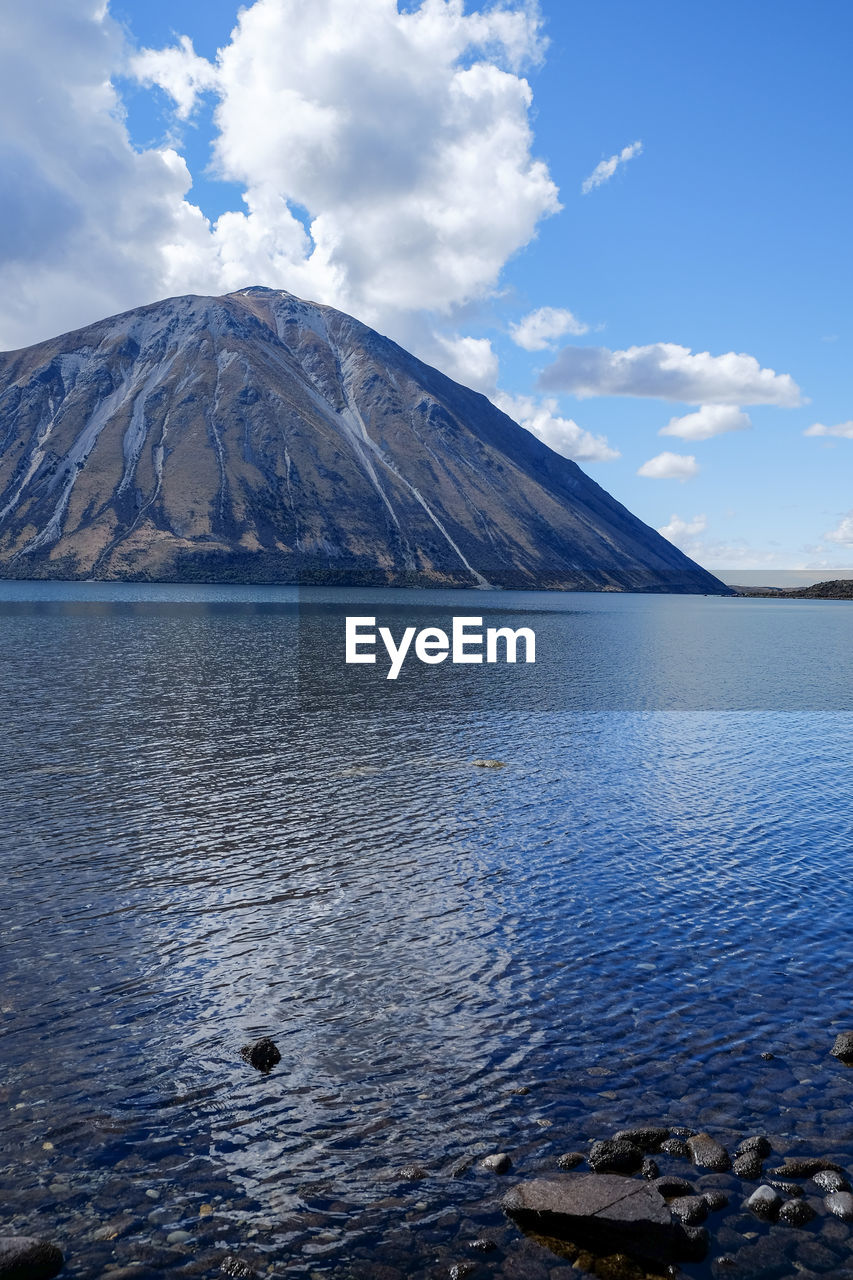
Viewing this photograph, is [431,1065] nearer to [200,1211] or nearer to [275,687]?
[200,1211]

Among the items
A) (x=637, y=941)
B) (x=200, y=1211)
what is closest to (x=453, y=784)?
(x=637, y=941)

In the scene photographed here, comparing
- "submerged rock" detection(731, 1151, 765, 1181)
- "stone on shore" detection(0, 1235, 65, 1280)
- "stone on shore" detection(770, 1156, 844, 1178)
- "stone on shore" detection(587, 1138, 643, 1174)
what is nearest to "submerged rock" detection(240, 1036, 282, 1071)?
"stone on shore" detection(0, 1235, 65, 1280)

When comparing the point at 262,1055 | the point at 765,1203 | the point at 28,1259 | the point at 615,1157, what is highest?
the point at 28,1259

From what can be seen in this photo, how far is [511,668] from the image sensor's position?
10581cm

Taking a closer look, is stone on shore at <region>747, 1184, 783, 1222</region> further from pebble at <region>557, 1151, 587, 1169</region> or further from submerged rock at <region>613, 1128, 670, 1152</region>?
pebble at <region>557, 1151, 587, 1169</region>

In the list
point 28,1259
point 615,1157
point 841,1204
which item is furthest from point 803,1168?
point 28,1259

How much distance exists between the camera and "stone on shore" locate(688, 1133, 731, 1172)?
15688mm

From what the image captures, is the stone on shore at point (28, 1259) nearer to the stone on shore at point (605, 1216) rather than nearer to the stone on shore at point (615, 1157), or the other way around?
the stone on shore at point (605, 1216)

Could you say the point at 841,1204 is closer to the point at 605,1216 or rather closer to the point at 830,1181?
the point at 830,1181

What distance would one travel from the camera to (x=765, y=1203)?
1473cm

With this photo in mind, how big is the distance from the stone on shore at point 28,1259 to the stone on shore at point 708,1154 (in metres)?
11.5

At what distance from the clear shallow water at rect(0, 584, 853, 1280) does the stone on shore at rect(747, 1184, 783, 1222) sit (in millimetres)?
302

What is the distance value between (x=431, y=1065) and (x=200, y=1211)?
6.26 m

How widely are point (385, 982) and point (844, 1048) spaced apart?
11770 millimetres
